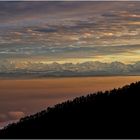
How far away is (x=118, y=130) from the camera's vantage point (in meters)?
77.9

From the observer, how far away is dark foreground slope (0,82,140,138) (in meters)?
82.8

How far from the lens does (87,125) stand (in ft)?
315

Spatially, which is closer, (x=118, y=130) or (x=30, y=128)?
(x=118, y=130)

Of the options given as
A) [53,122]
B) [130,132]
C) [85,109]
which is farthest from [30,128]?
[130,132]

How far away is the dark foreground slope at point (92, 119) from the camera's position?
82750 mm

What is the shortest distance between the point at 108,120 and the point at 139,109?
7.13 m

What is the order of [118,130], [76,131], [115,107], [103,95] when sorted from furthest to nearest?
[103,95], [115,107], [76,131], [118,130]

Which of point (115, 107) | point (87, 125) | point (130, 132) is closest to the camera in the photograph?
point (130, 132)

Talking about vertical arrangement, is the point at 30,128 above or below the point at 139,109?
below

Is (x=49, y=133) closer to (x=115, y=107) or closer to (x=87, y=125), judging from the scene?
(x=87, y=125)

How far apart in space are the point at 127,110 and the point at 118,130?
19.3m

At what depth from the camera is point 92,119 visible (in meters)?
101

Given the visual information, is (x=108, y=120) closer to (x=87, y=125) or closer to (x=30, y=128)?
(x=87, y=125)

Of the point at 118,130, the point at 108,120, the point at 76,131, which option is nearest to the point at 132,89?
the point at 108,120
